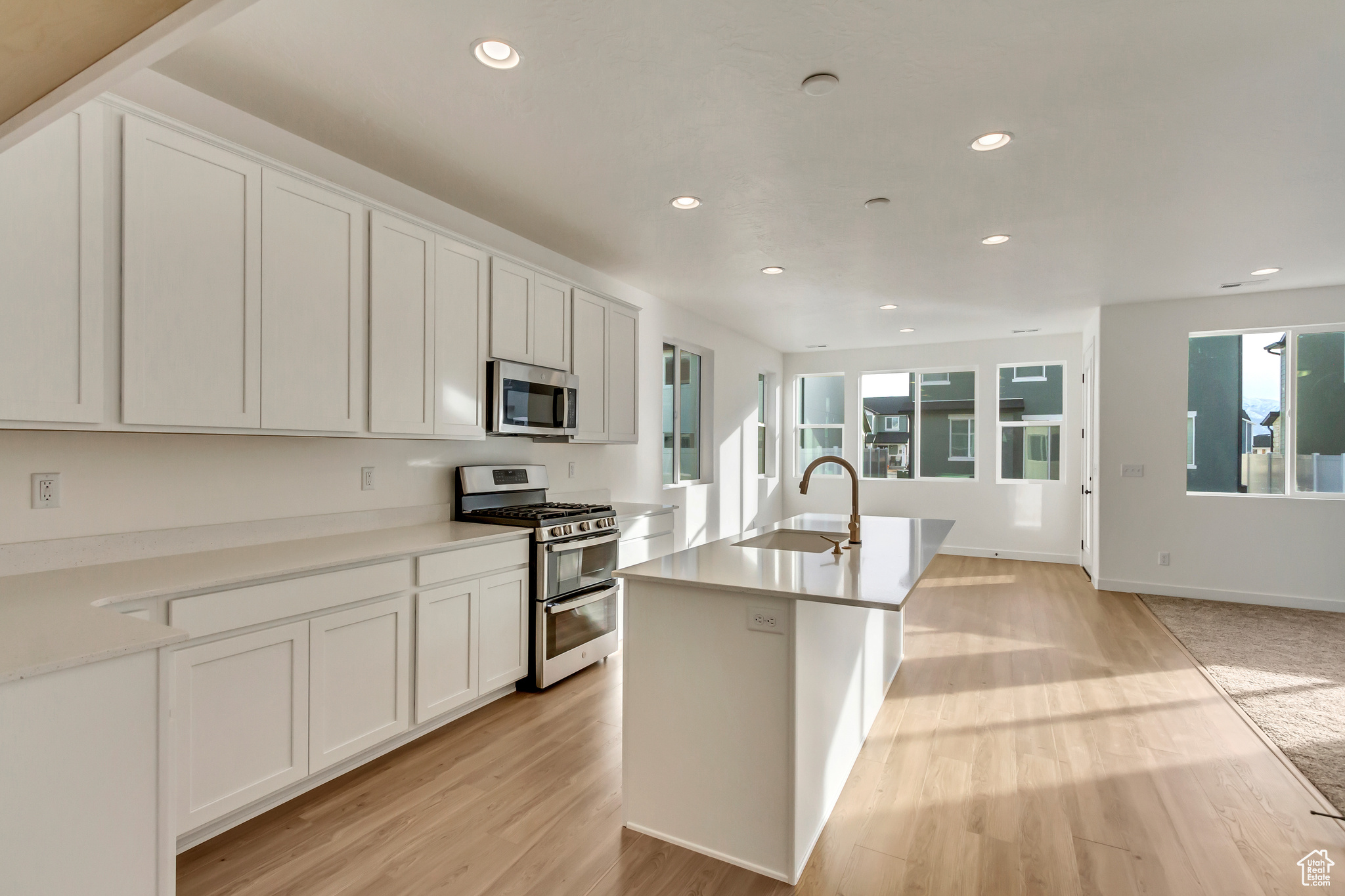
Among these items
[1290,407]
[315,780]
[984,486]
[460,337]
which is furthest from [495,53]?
[984,486]

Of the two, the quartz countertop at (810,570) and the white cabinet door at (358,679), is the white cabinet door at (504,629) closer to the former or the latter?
the white cabinet door at (358,679)

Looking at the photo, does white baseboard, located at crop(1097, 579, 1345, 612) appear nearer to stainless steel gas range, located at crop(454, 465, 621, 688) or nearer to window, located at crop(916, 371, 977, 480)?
window, located at crop(916, 371, 977, 480)

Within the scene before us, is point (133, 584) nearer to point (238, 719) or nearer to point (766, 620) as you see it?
point (238, 719)

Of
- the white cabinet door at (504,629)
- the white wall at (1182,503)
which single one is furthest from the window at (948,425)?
the white cabinet door at (504,629)

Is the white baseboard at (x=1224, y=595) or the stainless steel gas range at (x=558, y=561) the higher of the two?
the stainless steel gas range at (x=558, y=561)

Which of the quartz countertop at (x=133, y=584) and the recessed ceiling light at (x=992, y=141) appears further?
the recessed ceiling light at (x=992, y=141)

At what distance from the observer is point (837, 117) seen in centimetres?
246

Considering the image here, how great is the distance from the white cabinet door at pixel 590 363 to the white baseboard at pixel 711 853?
233 cm

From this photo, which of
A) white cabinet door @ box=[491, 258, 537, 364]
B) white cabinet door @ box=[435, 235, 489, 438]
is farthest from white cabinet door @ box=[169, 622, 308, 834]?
white cabinet door @ box=[491, 258, 537, 364]

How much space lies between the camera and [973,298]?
5.47 meters

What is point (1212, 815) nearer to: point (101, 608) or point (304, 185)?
point (101, 608)

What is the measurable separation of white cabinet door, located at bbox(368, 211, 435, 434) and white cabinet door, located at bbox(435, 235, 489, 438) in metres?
0.05

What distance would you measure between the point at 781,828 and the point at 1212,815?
5.46ft

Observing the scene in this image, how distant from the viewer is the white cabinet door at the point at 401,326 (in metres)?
2.72
